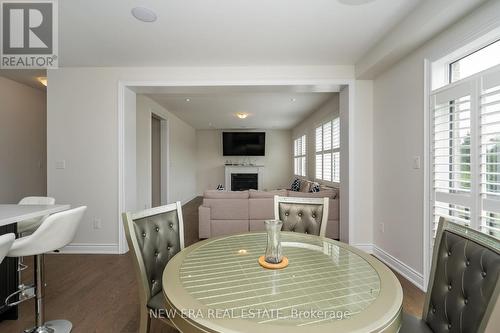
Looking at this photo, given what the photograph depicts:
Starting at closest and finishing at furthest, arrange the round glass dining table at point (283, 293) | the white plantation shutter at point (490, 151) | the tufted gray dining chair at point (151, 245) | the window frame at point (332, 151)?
the round glass dining table at point (283, 293) < the tufted gray dining chair at point (151, 245) < the white plantation shutter at point (490, 151) < the window frame at point (332, 151)

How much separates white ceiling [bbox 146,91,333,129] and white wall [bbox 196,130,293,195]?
1115 millimetres

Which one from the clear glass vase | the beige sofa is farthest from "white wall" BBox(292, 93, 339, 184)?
the clear glass vase

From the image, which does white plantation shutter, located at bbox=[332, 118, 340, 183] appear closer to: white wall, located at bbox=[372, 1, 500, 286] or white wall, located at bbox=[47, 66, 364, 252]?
white wall, located at bbox=[372, 1, 500, 286]

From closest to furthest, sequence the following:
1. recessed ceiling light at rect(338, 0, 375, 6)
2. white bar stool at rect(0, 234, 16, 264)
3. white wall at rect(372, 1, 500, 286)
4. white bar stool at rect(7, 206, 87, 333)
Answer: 1. white bar stool at rect(0, 234, 16, 264)
2. white bar stool at rect(7, 206, 87, 333)
3. recessed ceiling light at rect(338, 0, 375, 6)
4. white wall at rect(372, 1, 500, 286)

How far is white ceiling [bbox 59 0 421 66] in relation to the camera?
194 cm

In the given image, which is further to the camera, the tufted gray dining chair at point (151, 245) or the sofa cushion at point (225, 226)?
the sofa cushion at point (225, 226)

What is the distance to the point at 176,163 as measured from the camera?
6418 mm

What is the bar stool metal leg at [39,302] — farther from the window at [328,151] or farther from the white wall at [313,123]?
the white wall at [313,123]

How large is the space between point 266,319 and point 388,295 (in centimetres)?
49

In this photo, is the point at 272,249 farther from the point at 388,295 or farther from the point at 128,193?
the point at 128,193

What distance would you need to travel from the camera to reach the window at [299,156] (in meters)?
6.95

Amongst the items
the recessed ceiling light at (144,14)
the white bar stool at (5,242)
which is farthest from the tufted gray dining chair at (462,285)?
the recessed ceiling light at (144,14)

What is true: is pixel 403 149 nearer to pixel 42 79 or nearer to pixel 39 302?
pixel 39 302

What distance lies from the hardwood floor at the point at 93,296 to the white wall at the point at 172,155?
4.87 feet
